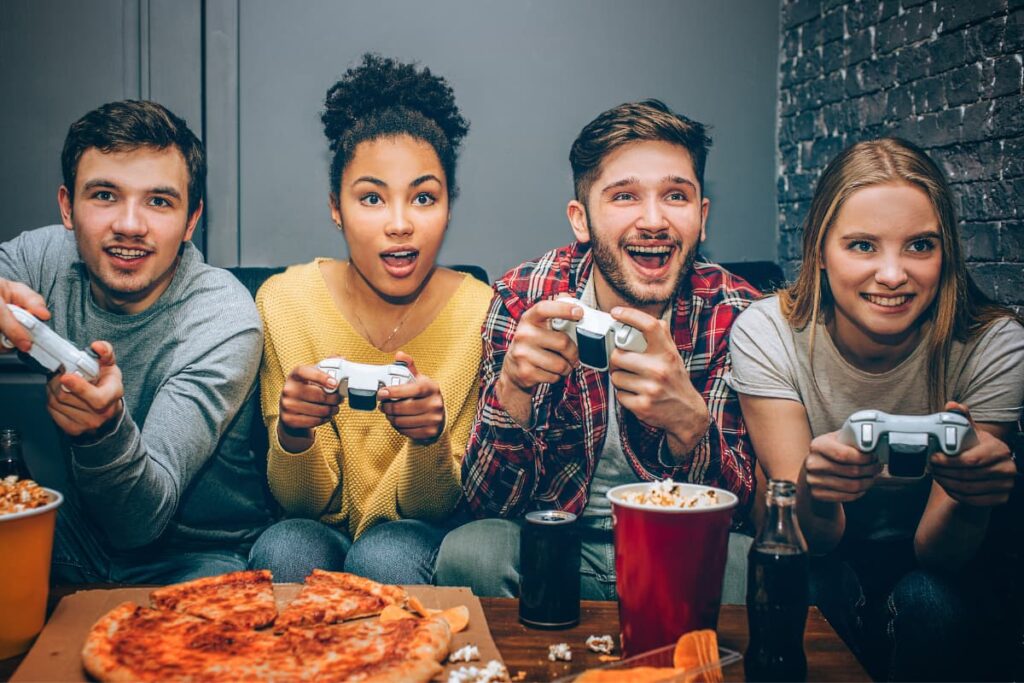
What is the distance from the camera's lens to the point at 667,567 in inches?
47.0

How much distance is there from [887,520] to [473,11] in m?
1.36

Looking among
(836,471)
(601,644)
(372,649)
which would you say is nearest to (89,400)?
(372,649)

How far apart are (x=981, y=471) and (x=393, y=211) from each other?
1.27 metres

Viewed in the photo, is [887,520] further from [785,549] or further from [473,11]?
[473,11]

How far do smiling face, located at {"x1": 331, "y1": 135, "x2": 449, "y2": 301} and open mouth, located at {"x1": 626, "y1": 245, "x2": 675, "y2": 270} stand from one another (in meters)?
0.41

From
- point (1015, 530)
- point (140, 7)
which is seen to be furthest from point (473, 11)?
point (1015, 530)

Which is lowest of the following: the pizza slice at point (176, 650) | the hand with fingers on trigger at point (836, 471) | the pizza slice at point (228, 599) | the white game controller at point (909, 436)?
the pizza slice at point (176, 650)

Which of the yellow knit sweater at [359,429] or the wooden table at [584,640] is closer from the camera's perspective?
the wooden table at [584,640]

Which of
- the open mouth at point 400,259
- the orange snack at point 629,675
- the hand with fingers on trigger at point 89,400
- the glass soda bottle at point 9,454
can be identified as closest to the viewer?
the orange snack at point 629,675

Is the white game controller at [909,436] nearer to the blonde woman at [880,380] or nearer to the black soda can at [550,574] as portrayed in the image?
the blonde woman at [880,380]

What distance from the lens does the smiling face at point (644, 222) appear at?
74.0 inches

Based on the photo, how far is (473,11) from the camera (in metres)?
1.95

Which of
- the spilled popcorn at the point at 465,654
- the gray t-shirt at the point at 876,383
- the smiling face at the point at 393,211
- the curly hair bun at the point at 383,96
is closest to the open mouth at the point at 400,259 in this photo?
the smiling face at the point at 393,211

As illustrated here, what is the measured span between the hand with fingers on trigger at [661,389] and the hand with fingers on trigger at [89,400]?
0.92 metres
